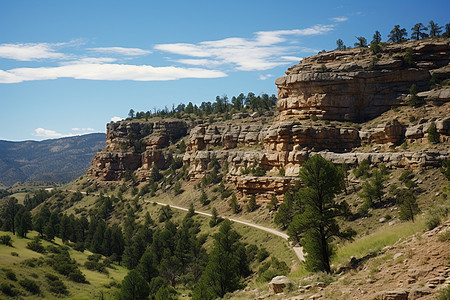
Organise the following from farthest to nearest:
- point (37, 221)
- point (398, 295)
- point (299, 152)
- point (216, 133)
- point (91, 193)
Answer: point (91, 193) → point (216, 133) → point (37, 221) → point (299, 152) → point (398, 295)

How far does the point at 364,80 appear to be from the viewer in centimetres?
Result: 7525

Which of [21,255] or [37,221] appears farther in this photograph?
[37,221]

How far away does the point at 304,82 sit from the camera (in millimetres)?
78250

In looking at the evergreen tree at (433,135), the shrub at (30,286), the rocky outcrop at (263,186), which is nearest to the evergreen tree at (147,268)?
the shrub at (30,286)

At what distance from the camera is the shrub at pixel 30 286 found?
4553 cm

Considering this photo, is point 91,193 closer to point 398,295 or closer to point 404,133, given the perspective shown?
point 404,133

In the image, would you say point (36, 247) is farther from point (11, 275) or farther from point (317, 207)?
point (317, 207)

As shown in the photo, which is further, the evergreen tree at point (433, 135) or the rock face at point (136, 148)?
the rock face at point (136, 148)

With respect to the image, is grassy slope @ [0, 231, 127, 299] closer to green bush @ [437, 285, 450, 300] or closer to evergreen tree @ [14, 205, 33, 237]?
evergreen tree @ [14, 205, 33, 237]

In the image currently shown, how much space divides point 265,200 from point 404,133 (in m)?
28.3

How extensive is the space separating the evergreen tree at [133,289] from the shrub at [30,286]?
1572 centimetres

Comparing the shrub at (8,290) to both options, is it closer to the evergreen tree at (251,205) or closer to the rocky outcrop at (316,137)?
the evergreen tree at (251,205)

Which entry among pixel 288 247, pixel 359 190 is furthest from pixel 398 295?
pixel 359 190

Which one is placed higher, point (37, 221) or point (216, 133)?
point (216, 133)
